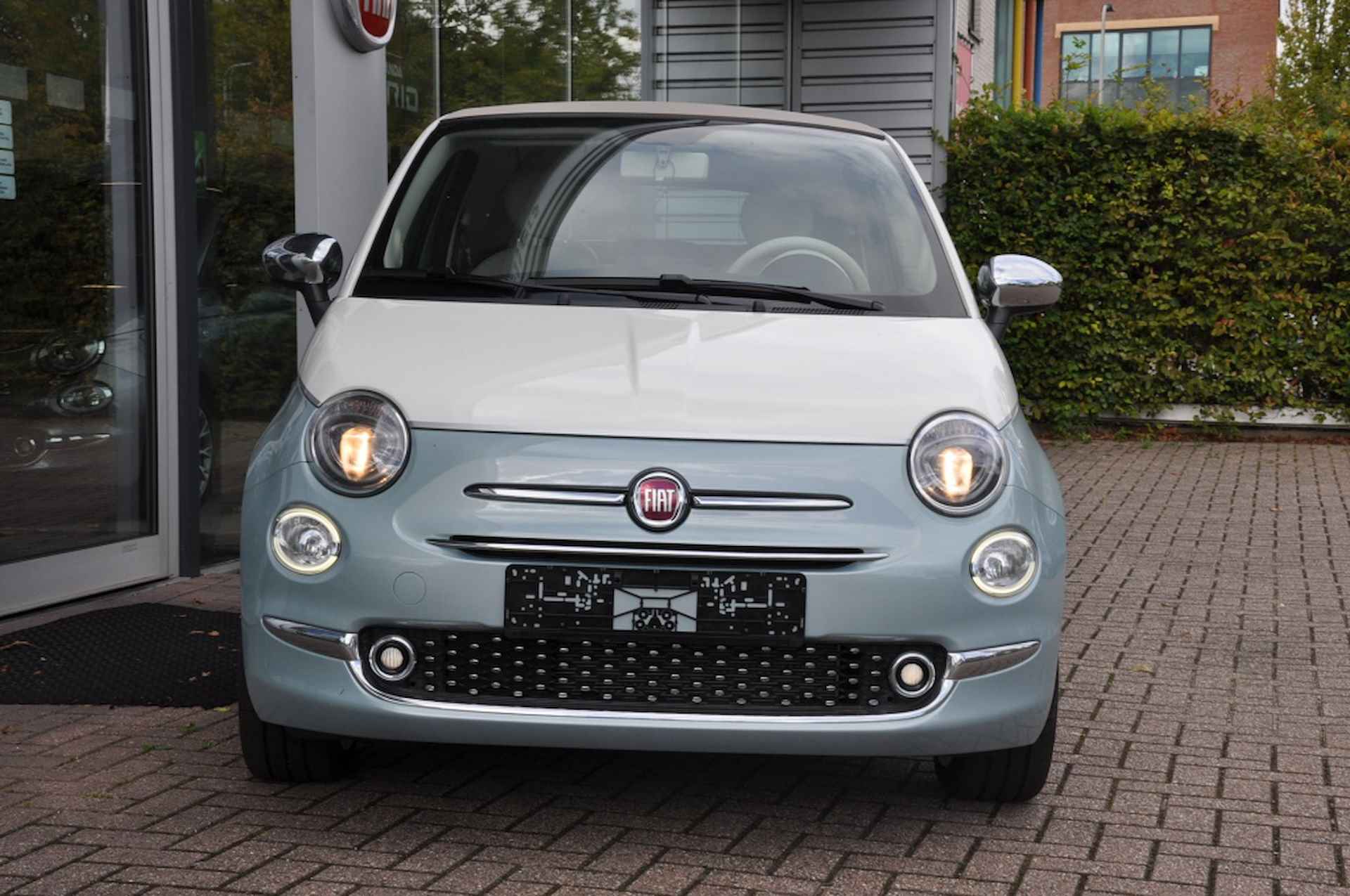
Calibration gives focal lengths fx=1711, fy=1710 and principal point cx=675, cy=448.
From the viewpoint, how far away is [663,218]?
470 centimetres

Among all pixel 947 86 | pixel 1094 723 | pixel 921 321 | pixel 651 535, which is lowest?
pixel 1094 723

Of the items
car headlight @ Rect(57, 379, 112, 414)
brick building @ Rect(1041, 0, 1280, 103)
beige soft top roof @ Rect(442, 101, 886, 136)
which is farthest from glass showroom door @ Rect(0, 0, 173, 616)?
brick building @ Rect(1041, 0, 1280, 103)

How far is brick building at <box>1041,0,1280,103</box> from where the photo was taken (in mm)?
57844

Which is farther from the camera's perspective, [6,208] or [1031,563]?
[6,208]

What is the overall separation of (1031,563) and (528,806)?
133 centimetres

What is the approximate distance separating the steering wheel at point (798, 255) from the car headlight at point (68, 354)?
10.3ft

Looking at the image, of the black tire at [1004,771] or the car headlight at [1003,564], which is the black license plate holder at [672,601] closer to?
the car headlight at [1003,564]

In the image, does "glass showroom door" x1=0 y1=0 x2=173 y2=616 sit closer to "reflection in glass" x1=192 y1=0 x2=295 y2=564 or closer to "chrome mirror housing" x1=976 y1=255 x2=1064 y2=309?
"reflection in glass" x1=192 y1=0 x2=295 y2=564

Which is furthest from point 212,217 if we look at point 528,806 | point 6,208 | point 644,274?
point 528,806

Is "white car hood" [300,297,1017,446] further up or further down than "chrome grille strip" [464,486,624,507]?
further up

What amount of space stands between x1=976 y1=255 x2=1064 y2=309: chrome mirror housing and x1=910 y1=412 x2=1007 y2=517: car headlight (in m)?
1.02

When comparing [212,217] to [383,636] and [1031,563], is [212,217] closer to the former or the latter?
[383,636]

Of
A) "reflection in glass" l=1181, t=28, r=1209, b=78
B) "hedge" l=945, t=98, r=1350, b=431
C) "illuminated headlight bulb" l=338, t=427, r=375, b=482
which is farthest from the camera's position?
"reflection in glass" l=1181, t=28, r=1209, b=78

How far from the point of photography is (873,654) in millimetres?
3617
